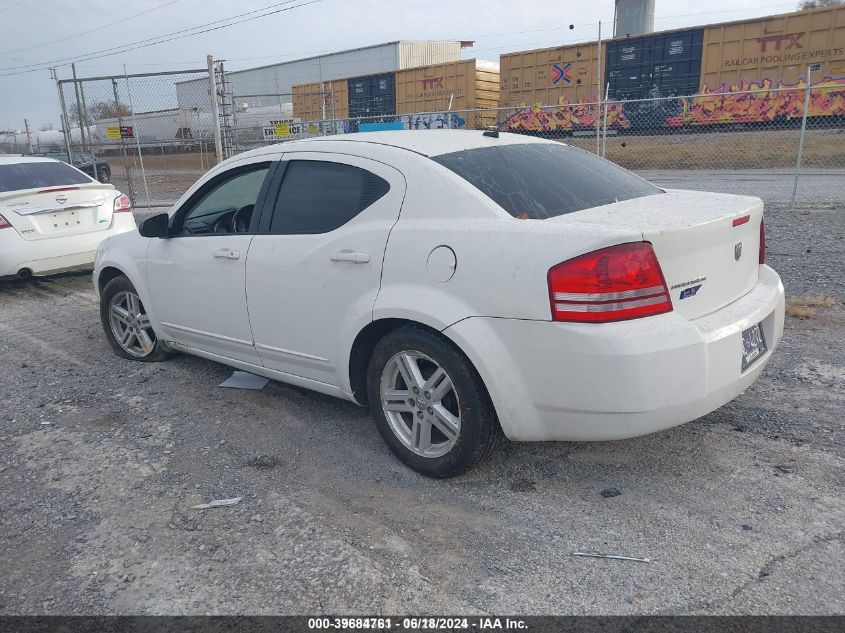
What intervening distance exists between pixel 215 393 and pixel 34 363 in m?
1.88

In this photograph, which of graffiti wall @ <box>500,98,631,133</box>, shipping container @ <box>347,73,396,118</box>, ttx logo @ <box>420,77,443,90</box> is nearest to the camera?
graffiti wall @ <box>500,98,631,133</box>

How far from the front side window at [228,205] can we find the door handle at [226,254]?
146mm

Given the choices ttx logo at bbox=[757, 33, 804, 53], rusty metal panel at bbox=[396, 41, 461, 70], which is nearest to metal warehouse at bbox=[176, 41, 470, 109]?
rusty metal panel at bbox=[396, 41, 461, 70]

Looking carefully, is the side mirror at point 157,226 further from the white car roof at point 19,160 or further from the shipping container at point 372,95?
the shipping container at point 372,95

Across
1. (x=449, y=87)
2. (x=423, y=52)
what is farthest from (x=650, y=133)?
(x=423, y=52)

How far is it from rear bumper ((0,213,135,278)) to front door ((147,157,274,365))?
3.43 meters

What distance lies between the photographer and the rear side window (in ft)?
11.6

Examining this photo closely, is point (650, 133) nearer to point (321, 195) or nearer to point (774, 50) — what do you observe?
point (774, 50)

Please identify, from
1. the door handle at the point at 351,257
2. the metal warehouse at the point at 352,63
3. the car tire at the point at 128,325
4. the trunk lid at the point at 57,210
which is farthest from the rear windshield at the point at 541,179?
the metal warehouse at the point at 352,63

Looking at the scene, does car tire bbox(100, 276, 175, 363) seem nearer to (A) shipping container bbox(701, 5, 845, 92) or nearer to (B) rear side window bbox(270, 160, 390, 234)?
(B) rear side window bbox(270, 160, 390, 234)

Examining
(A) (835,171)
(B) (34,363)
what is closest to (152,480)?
(B) (34,363)

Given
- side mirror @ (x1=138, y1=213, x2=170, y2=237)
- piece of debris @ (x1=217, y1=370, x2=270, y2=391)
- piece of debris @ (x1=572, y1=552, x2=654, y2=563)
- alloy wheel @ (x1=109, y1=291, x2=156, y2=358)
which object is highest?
side mirror @ (x1=138, y1=213, x2=170, y2=237)

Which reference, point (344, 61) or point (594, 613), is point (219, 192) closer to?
point (594, 613)

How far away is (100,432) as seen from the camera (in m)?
4.05
